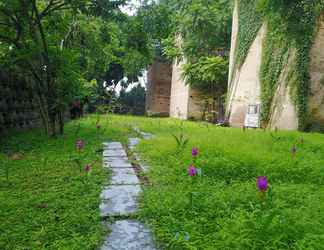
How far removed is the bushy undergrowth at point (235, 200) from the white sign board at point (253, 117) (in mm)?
4709

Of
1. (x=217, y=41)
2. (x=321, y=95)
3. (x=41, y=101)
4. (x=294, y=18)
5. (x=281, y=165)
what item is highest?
(x=217, y=41)

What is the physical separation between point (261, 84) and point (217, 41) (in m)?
5.08

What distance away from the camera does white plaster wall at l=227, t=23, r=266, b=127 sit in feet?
30.1

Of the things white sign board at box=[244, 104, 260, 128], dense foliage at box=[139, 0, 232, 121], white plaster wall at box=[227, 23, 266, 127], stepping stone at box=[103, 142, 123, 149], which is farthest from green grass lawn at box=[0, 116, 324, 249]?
dense foliage at box=[139, 0, 232, 121]

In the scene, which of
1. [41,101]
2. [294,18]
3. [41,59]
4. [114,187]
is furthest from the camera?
[294,18]

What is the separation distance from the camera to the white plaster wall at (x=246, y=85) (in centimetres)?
917

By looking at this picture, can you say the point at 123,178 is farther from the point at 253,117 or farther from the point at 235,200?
the point at 253,117

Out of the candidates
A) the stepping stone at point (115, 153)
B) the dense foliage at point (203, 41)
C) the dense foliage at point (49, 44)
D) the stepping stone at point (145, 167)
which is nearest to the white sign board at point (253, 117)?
the dense foliage at point (203, 41)

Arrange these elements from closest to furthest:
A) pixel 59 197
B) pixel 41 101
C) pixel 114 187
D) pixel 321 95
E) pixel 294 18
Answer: pixel 59 197 < pixel 114 187 < pixel 41 101 < pixel 294 18 < pixel 321 95

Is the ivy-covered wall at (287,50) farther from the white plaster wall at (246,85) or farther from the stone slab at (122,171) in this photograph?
the stone slab at (122,171)

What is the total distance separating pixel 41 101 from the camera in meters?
5.23

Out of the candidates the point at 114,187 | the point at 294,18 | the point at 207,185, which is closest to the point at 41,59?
the point at 114,187

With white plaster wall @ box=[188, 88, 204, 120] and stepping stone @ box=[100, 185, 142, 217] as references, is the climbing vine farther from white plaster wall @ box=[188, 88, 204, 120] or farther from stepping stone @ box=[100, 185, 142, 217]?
stepping stone @ box=[100, 185, 142, 217]

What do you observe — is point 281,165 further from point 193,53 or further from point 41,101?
point 193,53
